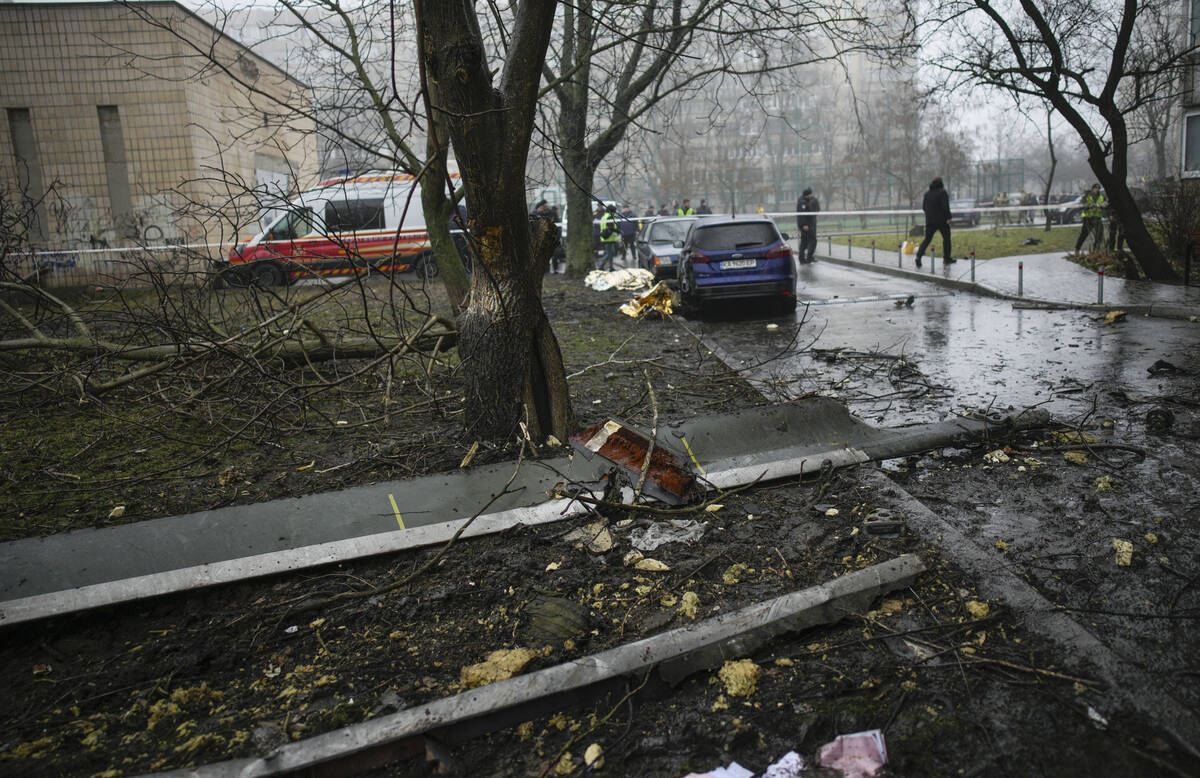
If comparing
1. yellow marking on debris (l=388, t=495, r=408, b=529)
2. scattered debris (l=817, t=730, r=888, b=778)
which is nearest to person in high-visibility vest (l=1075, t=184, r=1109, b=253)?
yellow marking on debris (l=388, t=495, r=408, b=529)

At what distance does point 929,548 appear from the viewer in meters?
Result: 4.04

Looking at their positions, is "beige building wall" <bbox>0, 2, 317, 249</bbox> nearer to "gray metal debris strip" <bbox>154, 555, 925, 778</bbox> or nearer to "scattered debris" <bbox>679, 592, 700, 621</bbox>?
→ "scattered debris" <bbox>679, 592, 700, 621</bbox>

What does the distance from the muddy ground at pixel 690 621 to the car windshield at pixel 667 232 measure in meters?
14.2

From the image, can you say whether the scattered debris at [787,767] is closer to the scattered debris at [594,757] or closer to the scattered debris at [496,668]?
the scattered debris at [594,757]

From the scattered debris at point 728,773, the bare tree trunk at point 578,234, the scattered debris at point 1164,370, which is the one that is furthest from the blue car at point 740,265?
the scattered debris at point 728,773

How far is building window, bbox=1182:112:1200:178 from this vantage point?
1788cm

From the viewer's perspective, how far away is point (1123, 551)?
12.8ft

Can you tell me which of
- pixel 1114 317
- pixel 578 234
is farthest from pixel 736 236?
pixel 578 234

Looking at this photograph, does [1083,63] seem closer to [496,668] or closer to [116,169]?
[496,668]

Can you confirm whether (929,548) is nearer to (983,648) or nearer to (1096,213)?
(983,648)

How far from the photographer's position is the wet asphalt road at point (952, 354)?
7113 mm

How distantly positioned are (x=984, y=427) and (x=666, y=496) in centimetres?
265

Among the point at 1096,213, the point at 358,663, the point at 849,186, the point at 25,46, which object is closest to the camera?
the point at 358,663

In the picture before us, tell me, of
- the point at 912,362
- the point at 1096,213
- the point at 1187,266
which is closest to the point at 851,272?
the point at 1096,213
